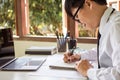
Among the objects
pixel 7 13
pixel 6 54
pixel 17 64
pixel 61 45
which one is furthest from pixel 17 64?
pixel 7 13

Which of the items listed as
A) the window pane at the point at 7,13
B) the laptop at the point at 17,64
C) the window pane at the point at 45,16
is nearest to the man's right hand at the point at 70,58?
the laptop at the point at 17,64

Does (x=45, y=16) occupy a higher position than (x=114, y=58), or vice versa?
(x=45, y=16)

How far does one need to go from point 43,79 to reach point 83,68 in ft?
0.86

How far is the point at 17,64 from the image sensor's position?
71.1 inches

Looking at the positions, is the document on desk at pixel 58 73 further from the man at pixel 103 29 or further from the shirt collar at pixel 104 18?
the shirt collar at pixel 104 18

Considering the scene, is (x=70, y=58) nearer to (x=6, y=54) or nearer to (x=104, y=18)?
(x=6, y=54)

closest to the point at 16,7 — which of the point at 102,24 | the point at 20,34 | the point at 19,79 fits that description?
the point at 20,34

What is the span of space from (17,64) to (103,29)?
0.87 metres

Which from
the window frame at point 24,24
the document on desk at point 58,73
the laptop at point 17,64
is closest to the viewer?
the document on desk at point 58,73

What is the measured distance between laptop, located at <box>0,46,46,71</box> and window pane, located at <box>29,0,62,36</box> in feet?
4.06

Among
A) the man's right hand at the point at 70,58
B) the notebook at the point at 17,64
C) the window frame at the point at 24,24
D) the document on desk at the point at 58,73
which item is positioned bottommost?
the document on desk at the point at 58,73

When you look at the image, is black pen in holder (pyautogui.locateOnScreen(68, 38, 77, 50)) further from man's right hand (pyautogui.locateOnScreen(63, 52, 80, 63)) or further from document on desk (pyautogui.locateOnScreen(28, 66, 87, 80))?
document on desk (pyautogui.locateOnScreen(28, 66, 87, 80))

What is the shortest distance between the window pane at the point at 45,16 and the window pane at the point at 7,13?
27cm

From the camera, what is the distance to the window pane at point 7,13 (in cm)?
323
